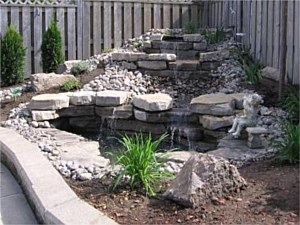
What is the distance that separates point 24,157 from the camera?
3.99 m

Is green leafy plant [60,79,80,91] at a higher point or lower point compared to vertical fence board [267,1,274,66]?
lower

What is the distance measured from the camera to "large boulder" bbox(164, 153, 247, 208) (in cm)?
289

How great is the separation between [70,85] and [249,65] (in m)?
2.21

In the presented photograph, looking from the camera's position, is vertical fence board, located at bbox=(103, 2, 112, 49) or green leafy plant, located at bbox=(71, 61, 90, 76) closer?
green leafy plant, located at bbox=(71, 61, 90, 76)

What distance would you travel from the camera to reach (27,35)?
26.8ft

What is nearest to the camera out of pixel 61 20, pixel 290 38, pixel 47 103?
pixel 290 38

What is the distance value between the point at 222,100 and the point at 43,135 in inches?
71.0

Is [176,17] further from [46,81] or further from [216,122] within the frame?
[216,122]

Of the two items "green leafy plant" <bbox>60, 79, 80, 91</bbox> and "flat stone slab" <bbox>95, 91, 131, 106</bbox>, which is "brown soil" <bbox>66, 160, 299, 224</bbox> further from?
"green leafy plant" <bbox>60, 79, 80, 91</bbox>

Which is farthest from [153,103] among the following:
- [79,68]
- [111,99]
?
[79,68]

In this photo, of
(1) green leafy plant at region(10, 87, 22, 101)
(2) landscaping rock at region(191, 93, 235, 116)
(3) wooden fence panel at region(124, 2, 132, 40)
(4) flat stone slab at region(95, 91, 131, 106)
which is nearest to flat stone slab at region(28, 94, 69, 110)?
(4) flat stone slab at region(95, 91, 131, 106)

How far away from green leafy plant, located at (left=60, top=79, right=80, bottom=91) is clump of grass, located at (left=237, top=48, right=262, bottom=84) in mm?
2068

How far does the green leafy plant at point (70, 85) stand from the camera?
671 cm

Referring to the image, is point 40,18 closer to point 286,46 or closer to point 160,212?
point 286,46
